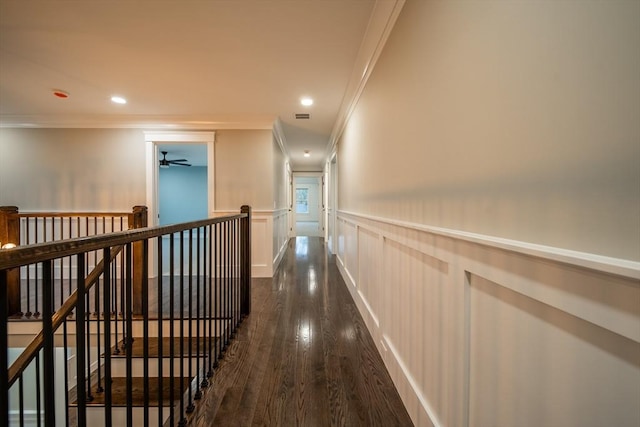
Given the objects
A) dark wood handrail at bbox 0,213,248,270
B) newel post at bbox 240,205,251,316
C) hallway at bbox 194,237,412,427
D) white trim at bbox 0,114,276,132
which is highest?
white trim at bbox 0,114,276,132

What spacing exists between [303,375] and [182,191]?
8.86 meters

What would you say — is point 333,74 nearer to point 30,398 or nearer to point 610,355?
point 610,355

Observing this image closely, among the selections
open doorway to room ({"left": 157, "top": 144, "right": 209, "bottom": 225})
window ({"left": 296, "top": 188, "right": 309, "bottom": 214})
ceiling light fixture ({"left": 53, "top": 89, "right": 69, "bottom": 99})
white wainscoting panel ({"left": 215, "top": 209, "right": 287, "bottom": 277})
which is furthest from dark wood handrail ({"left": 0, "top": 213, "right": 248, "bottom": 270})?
window ({"left": 296, "top": 188, "right": 309, "bottom": 214})

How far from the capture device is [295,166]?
29.3ft

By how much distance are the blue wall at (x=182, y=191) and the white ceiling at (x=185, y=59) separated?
201 inches

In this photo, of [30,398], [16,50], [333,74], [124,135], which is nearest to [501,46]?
[333,74]

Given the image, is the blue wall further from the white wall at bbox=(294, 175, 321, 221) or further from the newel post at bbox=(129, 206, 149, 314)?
the newel post at bbox=(129, 206, 149, 314)

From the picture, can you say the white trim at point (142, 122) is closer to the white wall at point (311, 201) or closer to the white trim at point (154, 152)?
the white trim at point (154, 152)

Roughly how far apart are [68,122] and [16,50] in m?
1.96

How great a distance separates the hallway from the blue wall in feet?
23.8

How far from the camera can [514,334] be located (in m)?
0.69

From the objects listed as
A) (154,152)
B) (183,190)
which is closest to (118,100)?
(154,152)

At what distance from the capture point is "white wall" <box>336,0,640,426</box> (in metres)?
0.46

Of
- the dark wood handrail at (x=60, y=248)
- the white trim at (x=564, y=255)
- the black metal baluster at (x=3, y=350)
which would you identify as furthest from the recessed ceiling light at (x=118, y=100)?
the white trim at (x=564, y=255)
